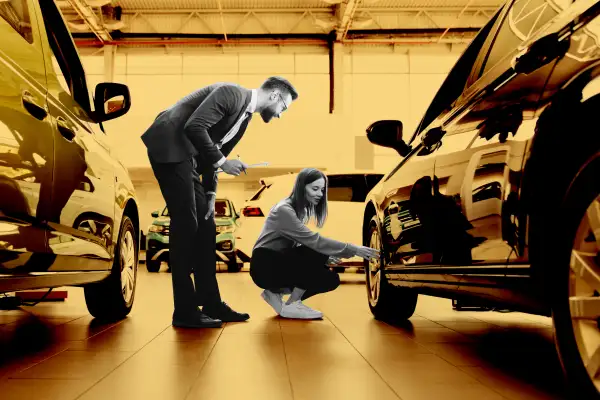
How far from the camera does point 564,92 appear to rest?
148cm

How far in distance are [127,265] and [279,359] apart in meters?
1.74

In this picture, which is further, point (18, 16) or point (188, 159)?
point (188, 159)


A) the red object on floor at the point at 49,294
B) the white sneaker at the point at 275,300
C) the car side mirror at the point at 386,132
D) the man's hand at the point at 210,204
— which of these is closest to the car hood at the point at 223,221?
the red object on floor at the point at 49,294

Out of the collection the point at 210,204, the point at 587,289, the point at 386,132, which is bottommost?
the point at 587,289

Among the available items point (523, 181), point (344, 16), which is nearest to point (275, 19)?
point (344, 16)

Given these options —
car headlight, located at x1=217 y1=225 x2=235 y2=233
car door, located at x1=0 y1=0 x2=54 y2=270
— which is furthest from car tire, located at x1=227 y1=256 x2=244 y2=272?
car door, located at x1=0 y1=0 x2=54 y2=270

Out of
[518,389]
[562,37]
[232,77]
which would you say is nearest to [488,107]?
[562,37]

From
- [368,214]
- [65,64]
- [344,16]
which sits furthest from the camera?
[344,16]

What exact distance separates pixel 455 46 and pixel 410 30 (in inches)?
75.7

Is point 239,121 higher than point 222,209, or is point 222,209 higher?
point 239,121

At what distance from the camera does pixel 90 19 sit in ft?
48.6

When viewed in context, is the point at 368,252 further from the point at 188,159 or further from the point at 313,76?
the point at 313,76

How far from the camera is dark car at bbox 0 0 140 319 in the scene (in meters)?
1.90

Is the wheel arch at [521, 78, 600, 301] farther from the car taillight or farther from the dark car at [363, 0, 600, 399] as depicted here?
the car taillight
